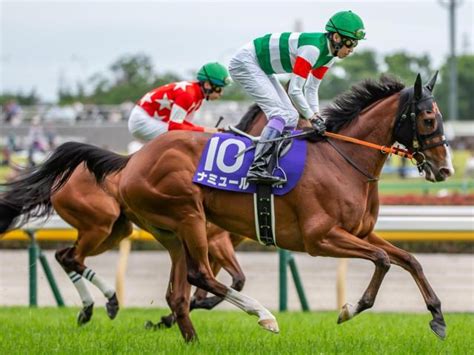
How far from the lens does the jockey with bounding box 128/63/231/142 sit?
303 inches

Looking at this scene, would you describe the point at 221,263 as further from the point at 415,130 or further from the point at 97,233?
the point at 415,130

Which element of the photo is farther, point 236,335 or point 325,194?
point 236,335

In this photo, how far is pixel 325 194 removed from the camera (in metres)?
6.17

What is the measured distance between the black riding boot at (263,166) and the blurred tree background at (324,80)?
104ft

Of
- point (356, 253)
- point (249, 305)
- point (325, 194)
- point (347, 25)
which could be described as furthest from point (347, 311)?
point (347, 25)

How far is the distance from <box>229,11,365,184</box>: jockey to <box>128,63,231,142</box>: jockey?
1.02m

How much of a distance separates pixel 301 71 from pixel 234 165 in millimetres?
684

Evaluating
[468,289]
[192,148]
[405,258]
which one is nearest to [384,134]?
[405,258]

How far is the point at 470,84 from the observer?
231 ft

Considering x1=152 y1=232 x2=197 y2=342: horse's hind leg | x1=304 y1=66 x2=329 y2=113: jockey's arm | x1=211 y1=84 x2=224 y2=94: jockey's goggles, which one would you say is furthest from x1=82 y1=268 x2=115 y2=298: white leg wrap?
x1=304 y1=66 x2=329 y2=113: jockey's arm

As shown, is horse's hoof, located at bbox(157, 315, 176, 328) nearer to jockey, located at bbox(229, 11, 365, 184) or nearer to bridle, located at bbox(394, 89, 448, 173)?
jockey, located at bbox(229, 11, 365, 184)

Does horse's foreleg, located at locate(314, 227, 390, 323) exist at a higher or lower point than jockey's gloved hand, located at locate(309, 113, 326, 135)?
lower

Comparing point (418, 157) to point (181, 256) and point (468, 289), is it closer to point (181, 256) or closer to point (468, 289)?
point (181, 256)

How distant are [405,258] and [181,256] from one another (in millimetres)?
1531
